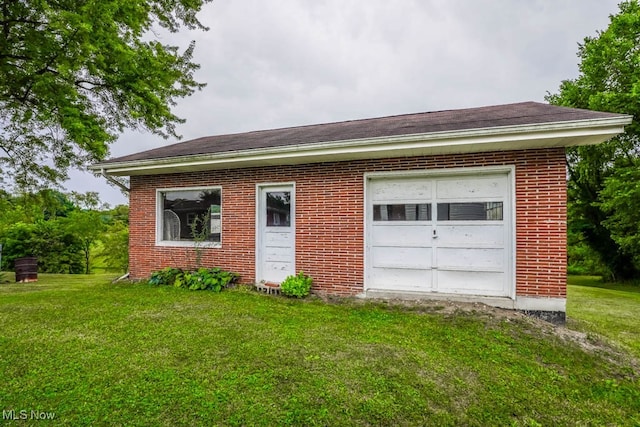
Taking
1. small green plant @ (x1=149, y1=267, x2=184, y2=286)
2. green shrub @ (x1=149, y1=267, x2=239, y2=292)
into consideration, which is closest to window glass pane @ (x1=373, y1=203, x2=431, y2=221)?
green shrub @ (x1=149, y1=267, x2=239, y2=292)

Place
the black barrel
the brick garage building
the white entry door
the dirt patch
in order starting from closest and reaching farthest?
the dirt patch → the brick garage building → the white entry door → the black barrel

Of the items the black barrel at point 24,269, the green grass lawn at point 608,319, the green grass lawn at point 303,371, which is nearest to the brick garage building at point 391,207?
the green grass lawn at point 608,319

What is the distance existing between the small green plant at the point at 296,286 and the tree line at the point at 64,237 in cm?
1110

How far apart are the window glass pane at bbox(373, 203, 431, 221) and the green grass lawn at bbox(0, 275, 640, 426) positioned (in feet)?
5.47

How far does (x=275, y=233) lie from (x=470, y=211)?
381cm

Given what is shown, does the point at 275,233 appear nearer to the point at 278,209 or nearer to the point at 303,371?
the point at 278,209

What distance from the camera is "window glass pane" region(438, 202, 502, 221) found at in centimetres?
534

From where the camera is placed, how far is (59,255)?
15086 mm

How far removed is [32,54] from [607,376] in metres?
11.9

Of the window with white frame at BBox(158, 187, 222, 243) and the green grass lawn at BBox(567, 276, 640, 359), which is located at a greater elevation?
the window with white frame at BBox(158, 187, 222, 243)

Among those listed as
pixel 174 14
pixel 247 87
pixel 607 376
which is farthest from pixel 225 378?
pixel 247 87

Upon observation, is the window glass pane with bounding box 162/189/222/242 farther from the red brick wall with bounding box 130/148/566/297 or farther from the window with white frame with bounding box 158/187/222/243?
the red brick wall with bounding box 130/148/566/297

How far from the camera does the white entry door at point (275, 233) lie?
6.64 m

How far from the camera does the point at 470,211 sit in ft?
17.9
